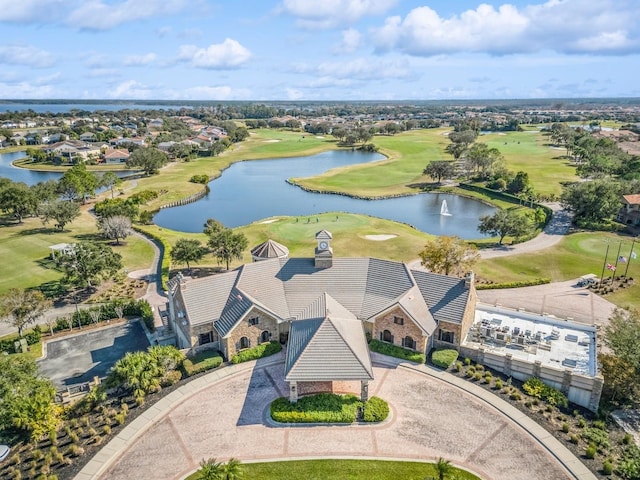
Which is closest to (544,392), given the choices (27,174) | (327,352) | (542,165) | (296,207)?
(327,352)

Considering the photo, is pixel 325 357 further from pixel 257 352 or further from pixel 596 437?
pixel 596 437

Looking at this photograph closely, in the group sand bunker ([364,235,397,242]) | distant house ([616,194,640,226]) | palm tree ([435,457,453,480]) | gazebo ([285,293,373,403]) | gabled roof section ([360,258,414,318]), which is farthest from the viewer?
distant house ([616,194,640,226])

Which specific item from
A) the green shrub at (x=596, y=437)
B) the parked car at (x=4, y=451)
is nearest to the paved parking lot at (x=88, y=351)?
the parked car at (x=4, y=451)

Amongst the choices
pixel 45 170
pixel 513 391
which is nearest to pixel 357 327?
pixel 513 391

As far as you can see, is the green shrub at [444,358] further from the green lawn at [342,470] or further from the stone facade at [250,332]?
the stone facade at [250,332]

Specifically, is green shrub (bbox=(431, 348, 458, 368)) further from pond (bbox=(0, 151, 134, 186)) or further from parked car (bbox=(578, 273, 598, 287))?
pond (bbox=(0, 151, 134, 186))

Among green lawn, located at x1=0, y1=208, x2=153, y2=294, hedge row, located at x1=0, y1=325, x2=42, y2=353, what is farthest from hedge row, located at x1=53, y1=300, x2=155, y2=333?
green lawn, located at x1=0, y1=208, x2=153, y2=294

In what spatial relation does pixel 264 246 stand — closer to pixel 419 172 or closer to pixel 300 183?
Result: pixel 300 183
